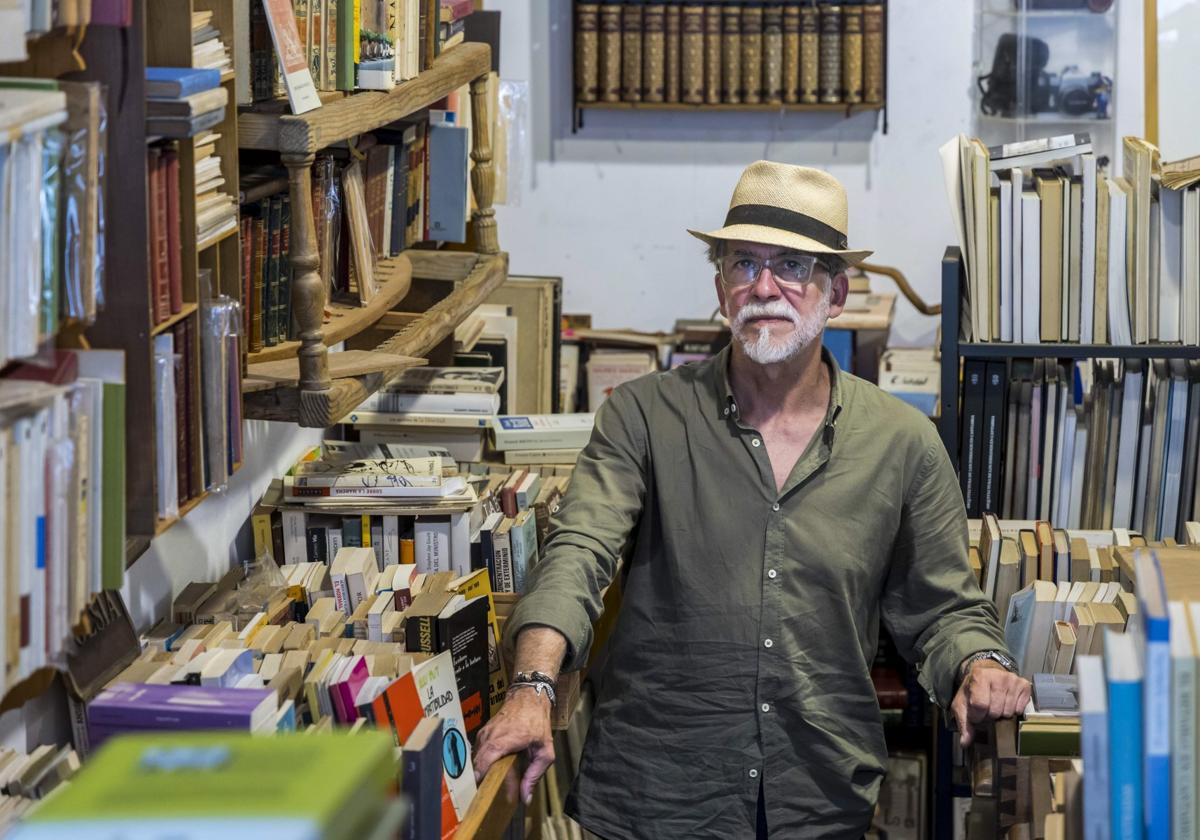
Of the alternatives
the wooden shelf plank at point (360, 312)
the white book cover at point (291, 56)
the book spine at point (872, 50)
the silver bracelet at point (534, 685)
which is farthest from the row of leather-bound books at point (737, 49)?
the silver bracelet at point (534, 685)

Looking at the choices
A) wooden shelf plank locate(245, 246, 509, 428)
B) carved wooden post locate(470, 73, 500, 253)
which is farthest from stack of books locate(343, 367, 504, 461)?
carved wooden post locate(470, 73, 500, 253)

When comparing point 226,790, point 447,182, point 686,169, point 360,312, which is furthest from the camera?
point 686,169

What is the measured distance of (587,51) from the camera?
5625 mm

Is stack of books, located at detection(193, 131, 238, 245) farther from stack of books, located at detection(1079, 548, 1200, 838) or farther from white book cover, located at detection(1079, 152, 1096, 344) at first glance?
white book cover, located at detection(1079, 152, 1096, 344)

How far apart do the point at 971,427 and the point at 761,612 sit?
96 cm

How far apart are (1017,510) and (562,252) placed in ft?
9.74

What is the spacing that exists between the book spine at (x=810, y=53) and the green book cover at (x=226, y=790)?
4620 mm

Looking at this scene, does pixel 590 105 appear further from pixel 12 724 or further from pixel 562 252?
pixel 12 724

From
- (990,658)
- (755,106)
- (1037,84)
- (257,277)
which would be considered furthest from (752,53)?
(990,658)

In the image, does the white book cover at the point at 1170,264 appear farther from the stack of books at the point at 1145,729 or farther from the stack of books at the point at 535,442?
the stack of books at the point at 1145,729

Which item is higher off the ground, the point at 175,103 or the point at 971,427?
Answer: the point at 175,103

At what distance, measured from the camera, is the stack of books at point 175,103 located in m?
1.86

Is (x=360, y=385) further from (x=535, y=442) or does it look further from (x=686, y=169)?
(x=686, y=169)

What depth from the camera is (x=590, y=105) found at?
18.9 ft
